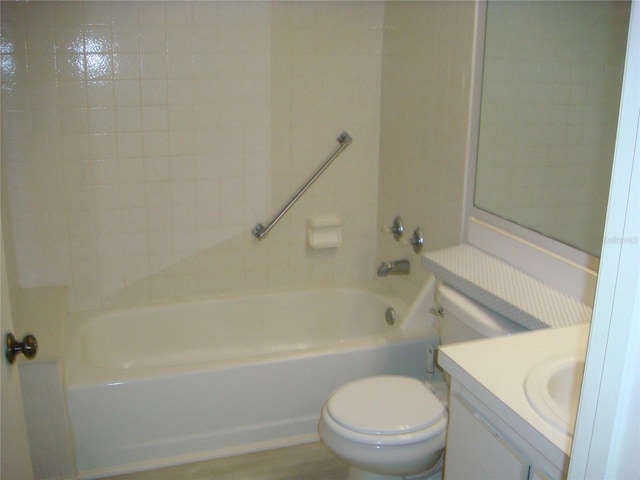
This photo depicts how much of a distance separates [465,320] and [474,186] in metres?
0.64

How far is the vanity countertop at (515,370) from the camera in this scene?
1.12m

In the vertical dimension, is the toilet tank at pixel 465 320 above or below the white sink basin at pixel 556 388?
below

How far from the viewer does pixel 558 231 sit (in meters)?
2.00

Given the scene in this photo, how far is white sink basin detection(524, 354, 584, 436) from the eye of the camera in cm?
115

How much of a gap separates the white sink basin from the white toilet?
1.61ft

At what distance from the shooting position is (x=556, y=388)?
1.36 metres

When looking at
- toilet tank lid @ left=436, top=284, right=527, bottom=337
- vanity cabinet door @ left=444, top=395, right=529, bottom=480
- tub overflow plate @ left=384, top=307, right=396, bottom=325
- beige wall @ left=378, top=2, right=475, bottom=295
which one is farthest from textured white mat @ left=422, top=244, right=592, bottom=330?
tub overflow plate @ left=384, top=307, right=396, bottom=325

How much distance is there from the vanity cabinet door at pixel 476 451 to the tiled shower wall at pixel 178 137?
6.04 feet

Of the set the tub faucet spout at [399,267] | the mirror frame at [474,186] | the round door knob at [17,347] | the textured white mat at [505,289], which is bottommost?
the tub faucet spout at [399,267]

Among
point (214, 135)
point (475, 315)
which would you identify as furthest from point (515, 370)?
point (214, 135)

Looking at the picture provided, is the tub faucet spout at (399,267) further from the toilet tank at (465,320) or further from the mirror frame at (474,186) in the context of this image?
the toilet tank at (465,320)

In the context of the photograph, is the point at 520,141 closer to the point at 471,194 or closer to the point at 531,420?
the point at 471,194

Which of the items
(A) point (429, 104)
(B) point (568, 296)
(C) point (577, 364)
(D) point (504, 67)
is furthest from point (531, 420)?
(A) point (429, 104)

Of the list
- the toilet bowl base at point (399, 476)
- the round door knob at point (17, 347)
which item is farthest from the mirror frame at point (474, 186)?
the round door knob at point (17, 347)
